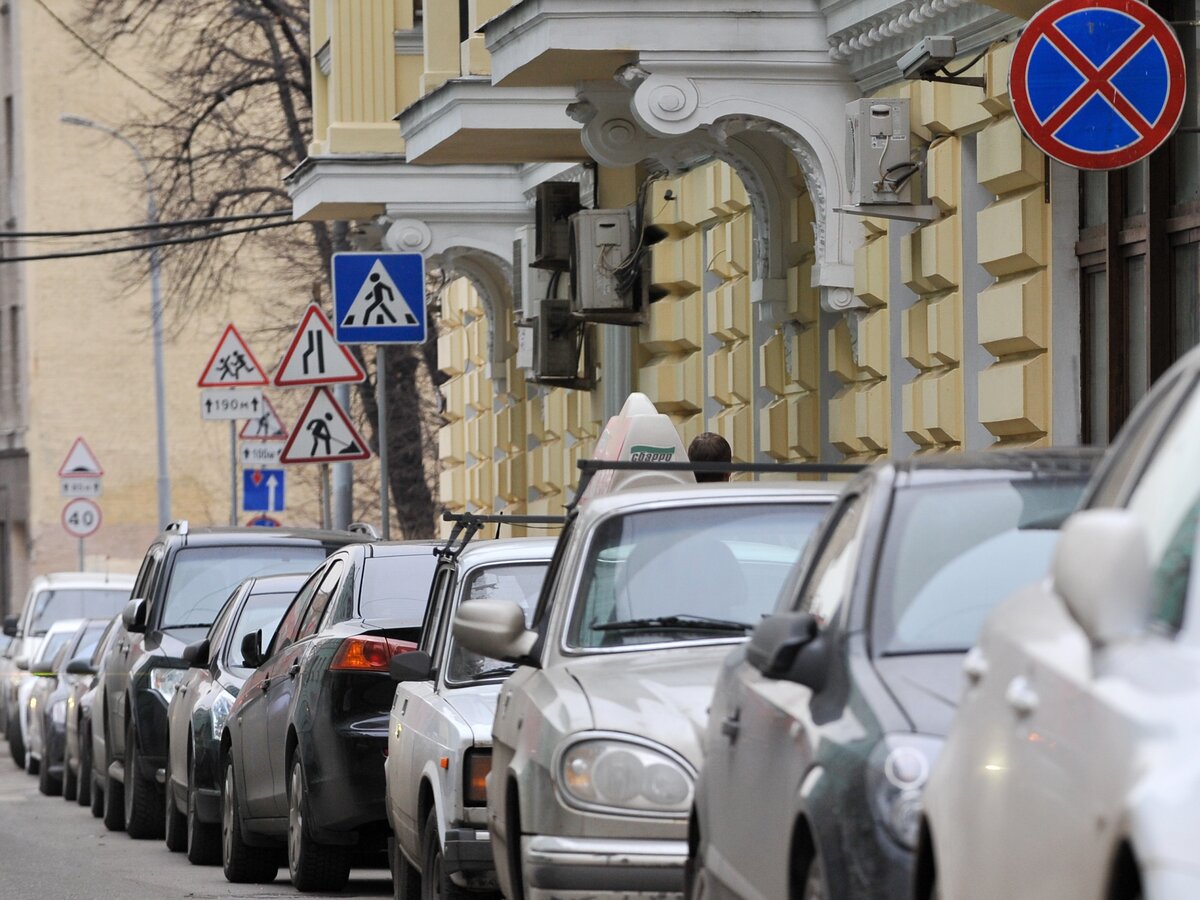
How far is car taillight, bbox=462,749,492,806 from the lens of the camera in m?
8.95

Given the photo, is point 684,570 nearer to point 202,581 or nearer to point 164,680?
point 164,680

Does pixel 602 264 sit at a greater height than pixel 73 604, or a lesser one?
greater

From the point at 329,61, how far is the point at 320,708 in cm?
1530

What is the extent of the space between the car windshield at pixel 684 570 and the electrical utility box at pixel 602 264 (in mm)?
11384

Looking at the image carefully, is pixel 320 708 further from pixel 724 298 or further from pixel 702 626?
pixel 724 298

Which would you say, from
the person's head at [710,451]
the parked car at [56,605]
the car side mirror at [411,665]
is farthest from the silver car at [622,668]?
the parked car at [56,605]

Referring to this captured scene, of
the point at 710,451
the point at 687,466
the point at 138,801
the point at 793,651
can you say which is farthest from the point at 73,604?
the point at 793,651

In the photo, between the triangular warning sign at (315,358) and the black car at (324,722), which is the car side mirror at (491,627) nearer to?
the black car at (324,722)

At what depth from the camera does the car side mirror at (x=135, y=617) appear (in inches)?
643

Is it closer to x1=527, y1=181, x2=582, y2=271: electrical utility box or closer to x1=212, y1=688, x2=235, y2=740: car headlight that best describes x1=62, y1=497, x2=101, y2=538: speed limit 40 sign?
x1=527, y1=181, x2=582, y2=271: electrical utility box

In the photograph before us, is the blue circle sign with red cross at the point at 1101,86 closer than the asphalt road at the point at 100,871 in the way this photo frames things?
Yes

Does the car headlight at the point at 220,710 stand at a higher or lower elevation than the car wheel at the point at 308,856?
higher

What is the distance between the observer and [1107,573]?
3480mm

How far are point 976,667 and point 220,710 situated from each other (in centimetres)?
1040
